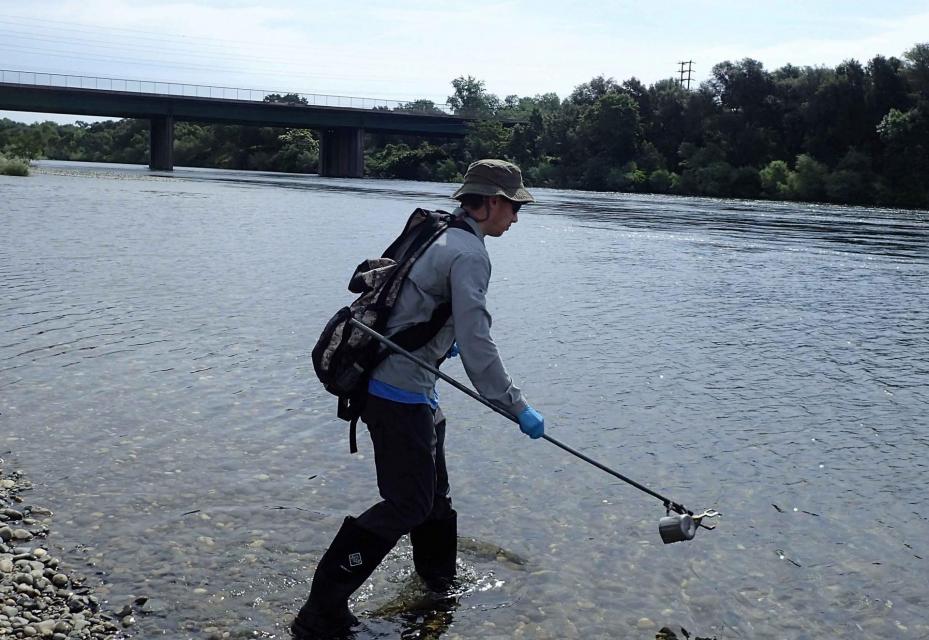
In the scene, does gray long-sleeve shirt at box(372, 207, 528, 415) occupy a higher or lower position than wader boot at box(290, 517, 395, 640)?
higher

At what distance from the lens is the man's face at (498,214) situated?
15.9ft

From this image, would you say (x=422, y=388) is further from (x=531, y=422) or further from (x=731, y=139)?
(x=731, y=139)

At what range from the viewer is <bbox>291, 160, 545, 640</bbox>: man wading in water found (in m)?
4.65

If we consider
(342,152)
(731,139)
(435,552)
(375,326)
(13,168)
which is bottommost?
(435,552)

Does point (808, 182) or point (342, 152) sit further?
point (342, 152)

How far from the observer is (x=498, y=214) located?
4863mm

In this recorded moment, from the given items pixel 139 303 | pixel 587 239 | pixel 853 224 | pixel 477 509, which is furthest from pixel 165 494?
pixel 853 224

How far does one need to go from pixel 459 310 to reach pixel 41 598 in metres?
2.83

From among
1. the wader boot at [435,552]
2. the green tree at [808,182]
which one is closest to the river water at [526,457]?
the wader boot at [435,552]

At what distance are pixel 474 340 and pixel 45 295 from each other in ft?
44.0

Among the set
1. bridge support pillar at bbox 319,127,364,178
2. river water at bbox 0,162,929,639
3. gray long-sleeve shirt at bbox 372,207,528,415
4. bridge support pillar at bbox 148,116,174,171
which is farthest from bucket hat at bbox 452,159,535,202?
bridge support pillar at bbox 319,127,364,178

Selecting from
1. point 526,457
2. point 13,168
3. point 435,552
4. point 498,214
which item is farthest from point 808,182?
point 498,214

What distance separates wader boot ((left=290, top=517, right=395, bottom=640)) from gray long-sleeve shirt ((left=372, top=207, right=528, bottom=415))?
819mm

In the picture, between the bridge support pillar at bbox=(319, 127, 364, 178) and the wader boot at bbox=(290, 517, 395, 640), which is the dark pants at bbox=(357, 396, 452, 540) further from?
the bridge support pillar at bbox=(319, 127, 364, 178)
